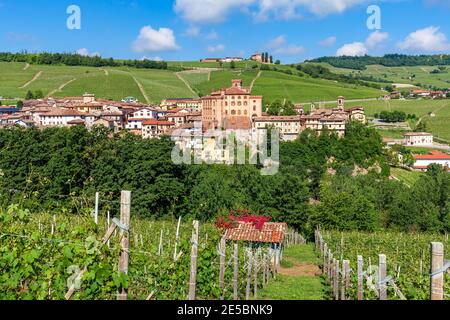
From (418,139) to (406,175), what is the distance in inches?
769

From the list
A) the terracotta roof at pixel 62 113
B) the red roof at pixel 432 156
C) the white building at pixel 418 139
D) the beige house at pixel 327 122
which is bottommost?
the red roof at pixel 432 156

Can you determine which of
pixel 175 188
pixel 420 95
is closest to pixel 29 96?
pixel 175 188

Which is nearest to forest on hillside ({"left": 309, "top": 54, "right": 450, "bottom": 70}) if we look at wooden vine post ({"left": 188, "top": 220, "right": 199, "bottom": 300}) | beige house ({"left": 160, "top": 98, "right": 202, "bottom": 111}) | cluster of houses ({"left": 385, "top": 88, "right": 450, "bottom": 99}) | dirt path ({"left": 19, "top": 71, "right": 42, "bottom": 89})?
cluster of houses ({"left": 385, "top": 88, "right": 450, "bottom": 99})

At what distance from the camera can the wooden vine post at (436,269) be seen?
380cm

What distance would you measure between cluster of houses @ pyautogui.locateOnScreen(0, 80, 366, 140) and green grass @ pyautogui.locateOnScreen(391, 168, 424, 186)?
8.53 m

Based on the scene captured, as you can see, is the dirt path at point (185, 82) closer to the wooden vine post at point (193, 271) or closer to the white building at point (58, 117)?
the white building at point (58, 117)

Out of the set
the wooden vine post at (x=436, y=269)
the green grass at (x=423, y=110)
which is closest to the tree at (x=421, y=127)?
the green grass at (x=423, y=110)

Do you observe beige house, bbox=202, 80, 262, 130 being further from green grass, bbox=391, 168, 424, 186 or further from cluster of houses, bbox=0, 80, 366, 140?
green grass, bbox=391, 168, 424, 186

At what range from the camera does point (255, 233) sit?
58.8 ft

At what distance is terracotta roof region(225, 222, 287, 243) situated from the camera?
17.5m

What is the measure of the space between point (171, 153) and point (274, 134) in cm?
3052

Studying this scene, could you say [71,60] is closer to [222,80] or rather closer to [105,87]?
[105,87]

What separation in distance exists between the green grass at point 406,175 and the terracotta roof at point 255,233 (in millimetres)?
37975
